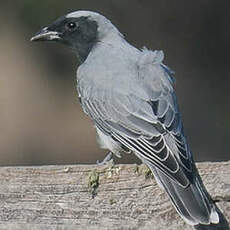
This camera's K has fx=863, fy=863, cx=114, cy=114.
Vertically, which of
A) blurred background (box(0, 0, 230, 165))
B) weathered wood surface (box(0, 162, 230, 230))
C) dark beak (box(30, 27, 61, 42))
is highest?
dark beak (box(30, 27, 61, 42))

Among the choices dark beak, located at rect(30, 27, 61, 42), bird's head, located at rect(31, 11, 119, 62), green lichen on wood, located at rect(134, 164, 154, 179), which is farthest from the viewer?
bird's head, located at rect(31, 11, 119, 62)

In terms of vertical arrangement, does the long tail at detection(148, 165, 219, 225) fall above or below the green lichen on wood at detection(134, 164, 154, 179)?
below

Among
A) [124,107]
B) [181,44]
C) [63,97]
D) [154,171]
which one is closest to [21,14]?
[63,97]

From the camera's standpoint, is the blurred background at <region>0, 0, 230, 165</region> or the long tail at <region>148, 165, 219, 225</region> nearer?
the long tail at <region>148, 165, 219, 225</region>

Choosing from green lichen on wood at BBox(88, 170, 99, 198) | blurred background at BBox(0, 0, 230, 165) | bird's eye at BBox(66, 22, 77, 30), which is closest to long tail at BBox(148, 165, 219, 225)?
green lichen on wood at BBox(88, 170, 99, 198)

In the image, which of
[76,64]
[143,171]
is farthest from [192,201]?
[76,64]

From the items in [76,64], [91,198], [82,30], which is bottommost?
[76,64]

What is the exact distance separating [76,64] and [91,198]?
7.28 m

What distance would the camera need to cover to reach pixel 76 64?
11.1 meters

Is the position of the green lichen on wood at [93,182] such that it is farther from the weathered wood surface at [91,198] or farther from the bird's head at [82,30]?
the bird's head at [82,30]

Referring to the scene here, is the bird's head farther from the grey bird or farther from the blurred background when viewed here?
the blurred background

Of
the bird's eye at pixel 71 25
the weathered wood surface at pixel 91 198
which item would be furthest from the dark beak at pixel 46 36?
the weathered wood surface at pixel 91 198

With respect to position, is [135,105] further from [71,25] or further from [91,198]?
[71,25]

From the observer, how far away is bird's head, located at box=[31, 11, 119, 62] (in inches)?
231
